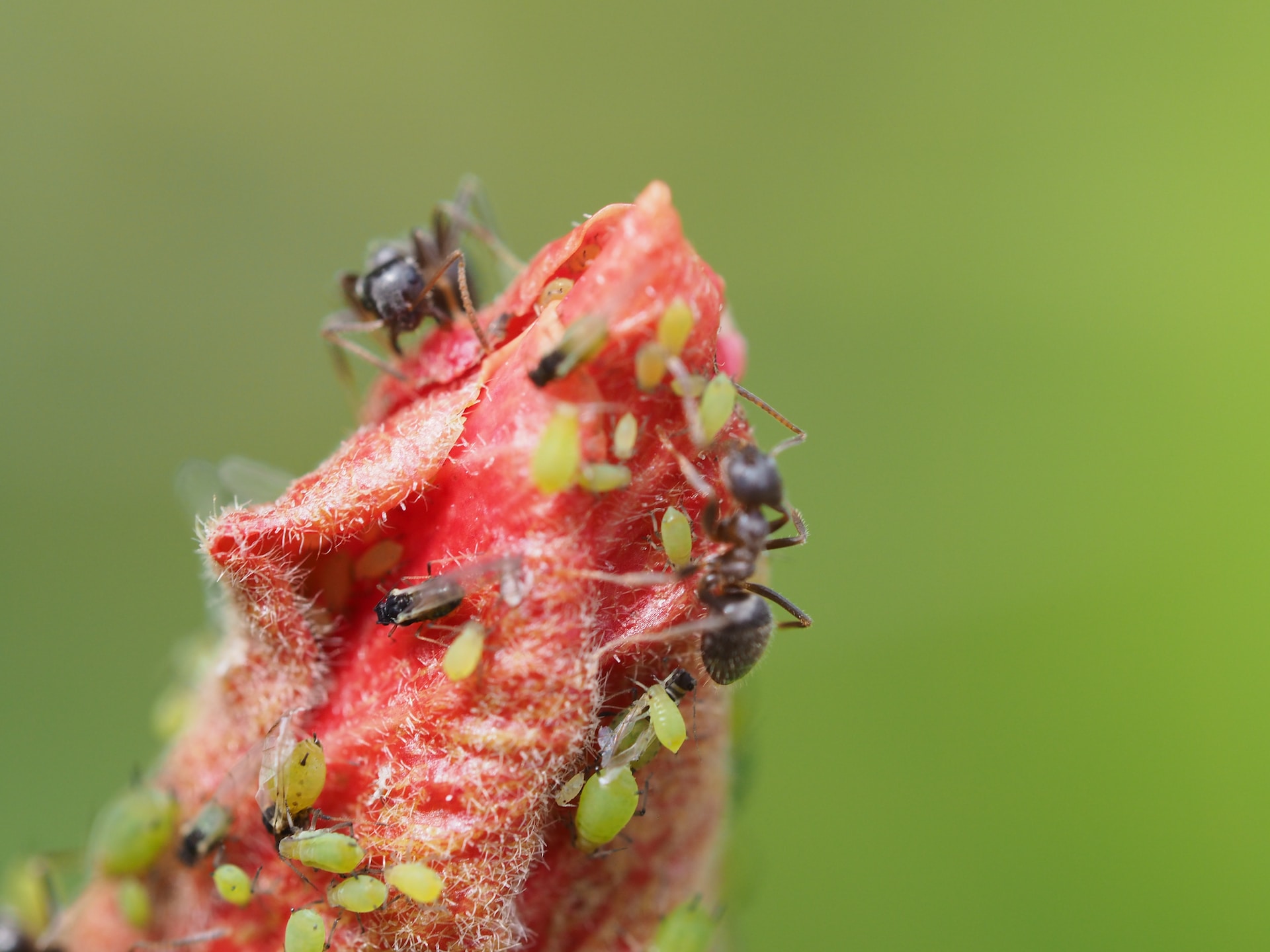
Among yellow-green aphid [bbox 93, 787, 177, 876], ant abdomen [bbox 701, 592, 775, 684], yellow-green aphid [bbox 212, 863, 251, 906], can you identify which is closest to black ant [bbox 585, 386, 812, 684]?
ant abdomen [bbox 701, 592, 775, 684]

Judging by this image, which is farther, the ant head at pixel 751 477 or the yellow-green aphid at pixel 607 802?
the ant head at pixel 751 477

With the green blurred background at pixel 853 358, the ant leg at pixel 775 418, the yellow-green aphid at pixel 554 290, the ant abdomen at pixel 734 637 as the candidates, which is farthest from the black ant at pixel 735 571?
the green blurred background at pixel 853 358

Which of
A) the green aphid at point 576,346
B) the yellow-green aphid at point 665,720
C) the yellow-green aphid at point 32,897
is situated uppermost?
the green aphid at point 576,346

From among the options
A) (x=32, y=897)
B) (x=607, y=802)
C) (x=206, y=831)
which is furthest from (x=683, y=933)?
(x=32, y=897)

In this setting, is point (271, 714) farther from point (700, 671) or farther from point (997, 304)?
point (997, 304)

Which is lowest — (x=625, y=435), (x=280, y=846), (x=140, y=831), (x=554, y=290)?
(x=140, y=831)

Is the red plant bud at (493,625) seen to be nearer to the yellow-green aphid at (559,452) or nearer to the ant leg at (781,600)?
the yellow-green aphid at (559,452)

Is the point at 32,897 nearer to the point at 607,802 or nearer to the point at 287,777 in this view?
the point at 287,777

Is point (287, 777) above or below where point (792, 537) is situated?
below
